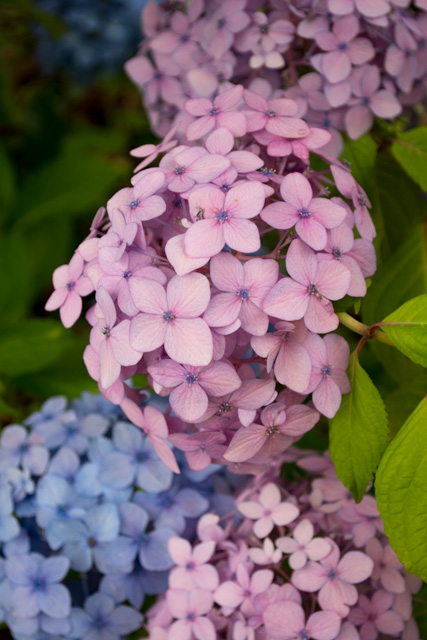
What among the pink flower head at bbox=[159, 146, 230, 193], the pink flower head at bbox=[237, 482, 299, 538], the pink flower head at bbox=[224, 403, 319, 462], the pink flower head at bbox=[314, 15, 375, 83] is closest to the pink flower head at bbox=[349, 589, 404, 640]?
the pink flower head at bbox=[237, 482, 299, 538]

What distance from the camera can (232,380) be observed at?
0.49m

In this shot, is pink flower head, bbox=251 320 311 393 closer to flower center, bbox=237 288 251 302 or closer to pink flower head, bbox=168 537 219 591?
flower center, bbox=237 288 251 302

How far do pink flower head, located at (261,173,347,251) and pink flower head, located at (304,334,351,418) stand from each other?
79mm

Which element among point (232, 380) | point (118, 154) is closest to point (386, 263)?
point (232, 380)

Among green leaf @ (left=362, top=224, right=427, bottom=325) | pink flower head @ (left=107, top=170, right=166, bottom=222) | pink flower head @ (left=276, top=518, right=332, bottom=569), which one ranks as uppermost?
pink flower head @ (left=107, top=170, right=166, bottom=222)

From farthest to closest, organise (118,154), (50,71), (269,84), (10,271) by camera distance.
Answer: (118,154) < (50,71) < (10,271) < (269,84)

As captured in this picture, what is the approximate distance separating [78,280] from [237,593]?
1.09 feet

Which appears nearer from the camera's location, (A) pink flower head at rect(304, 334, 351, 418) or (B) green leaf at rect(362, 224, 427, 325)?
(A) pink flower head at rect(304, 334, 351, 418)

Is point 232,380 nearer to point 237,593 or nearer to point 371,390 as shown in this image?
point 371,390

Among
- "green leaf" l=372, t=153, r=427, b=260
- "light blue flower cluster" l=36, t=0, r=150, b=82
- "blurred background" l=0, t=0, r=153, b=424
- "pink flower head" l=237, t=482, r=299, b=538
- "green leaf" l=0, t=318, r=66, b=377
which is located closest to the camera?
"pink flower head" l=237, t=482, r=299, b=538

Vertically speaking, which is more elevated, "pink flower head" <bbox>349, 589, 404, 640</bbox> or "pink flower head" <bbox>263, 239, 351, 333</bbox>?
"pink flower head" <bbox>263, 239, 351, 333</bbox>

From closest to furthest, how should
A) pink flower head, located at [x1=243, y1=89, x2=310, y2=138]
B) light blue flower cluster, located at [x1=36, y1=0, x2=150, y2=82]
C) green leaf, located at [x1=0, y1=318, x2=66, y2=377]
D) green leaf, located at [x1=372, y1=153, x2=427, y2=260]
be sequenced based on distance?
pink flower head, located at [x1=243, y1=89, x2=310, y2=138]
green leaf, located at [x1=372, y1=153, x2=427, y2=260]
green leaf, located at [x1=0, y1=318, x2=66, y2=377]
light blue flower cluster, located at [x1=36, y1=0, x2=150, y2=82]

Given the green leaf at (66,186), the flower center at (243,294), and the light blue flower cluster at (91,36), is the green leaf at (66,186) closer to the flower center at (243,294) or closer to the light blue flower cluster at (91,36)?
the light blue flower cluster at (91,36)

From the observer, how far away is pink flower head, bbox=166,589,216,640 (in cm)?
64
